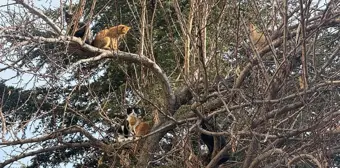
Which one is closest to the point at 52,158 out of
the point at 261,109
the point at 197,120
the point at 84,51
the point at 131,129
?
the point at 131,129

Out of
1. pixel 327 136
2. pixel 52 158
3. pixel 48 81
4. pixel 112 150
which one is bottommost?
pixel 52 158

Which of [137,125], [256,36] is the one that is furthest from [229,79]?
[137,125]

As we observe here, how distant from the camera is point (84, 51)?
7496 mm

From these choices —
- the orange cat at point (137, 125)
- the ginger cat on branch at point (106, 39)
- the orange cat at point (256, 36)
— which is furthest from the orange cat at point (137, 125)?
the orange cat at point (256, 36)

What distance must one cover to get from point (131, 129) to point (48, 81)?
2496 mm

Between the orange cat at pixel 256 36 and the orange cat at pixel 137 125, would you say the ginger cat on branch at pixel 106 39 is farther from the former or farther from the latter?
the orange cat at pixel 256 36

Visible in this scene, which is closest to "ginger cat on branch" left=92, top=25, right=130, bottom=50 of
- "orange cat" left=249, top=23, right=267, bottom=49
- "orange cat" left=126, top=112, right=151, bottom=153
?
"orange cat" left=126, top=112, right=151, bottom=153

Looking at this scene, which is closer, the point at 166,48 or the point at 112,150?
the point at 112,150

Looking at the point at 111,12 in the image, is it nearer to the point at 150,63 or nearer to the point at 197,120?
the point at 150,63

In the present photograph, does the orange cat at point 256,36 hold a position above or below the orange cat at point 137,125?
above

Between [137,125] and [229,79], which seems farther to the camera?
[137,125]

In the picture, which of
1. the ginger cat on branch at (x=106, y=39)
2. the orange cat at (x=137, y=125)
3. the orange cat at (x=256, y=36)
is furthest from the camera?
the orange cat at (x=137, y=125)

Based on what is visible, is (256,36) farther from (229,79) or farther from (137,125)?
(137,125)

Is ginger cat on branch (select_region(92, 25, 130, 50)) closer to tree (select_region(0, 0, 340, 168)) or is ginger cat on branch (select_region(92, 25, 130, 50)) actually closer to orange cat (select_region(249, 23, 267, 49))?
tree (select_region(0, 0, 340, 168))
